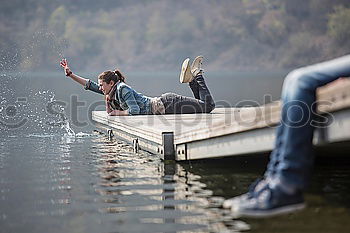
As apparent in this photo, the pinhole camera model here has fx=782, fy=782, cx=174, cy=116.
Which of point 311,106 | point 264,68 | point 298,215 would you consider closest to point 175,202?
point 298,215

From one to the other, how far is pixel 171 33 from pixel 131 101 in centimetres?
6984

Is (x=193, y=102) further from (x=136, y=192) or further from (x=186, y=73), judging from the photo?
(x=136, y=192)

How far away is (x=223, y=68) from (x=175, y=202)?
68.2 m

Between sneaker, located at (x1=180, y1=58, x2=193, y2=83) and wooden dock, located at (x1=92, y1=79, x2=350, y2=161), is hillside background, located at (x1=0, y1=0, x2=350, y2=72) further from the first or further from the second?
wooden dock, located at (x1=92, y1=79, x2=350, y2=161)

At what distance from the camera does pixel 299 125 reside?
385cm

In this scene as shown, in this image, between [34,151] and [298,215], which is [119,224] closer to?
[298,215]

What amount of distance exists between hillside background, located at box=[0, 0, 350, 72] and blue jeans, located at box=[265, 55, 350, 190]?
6567cm

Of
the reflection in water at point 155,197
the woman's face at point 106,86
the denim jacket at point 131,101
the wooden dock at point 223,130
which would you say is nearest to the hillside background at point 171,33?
the denim jacket at point 131,101

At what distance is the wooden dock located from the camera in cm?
393

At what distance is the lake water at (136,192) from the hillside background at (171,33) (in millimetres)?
63001

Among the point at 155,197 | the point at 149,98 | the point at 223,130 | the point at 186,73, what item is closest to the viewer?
the point at 155,197

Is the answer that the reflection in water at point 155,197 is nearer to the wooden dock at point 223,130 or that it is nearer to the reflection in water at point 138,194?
the reflection in water at point 138,194

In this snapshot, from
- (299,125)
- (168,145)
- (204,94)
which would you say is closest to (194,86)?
(204,94)

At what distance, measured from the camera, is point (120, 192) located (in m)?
5.18
